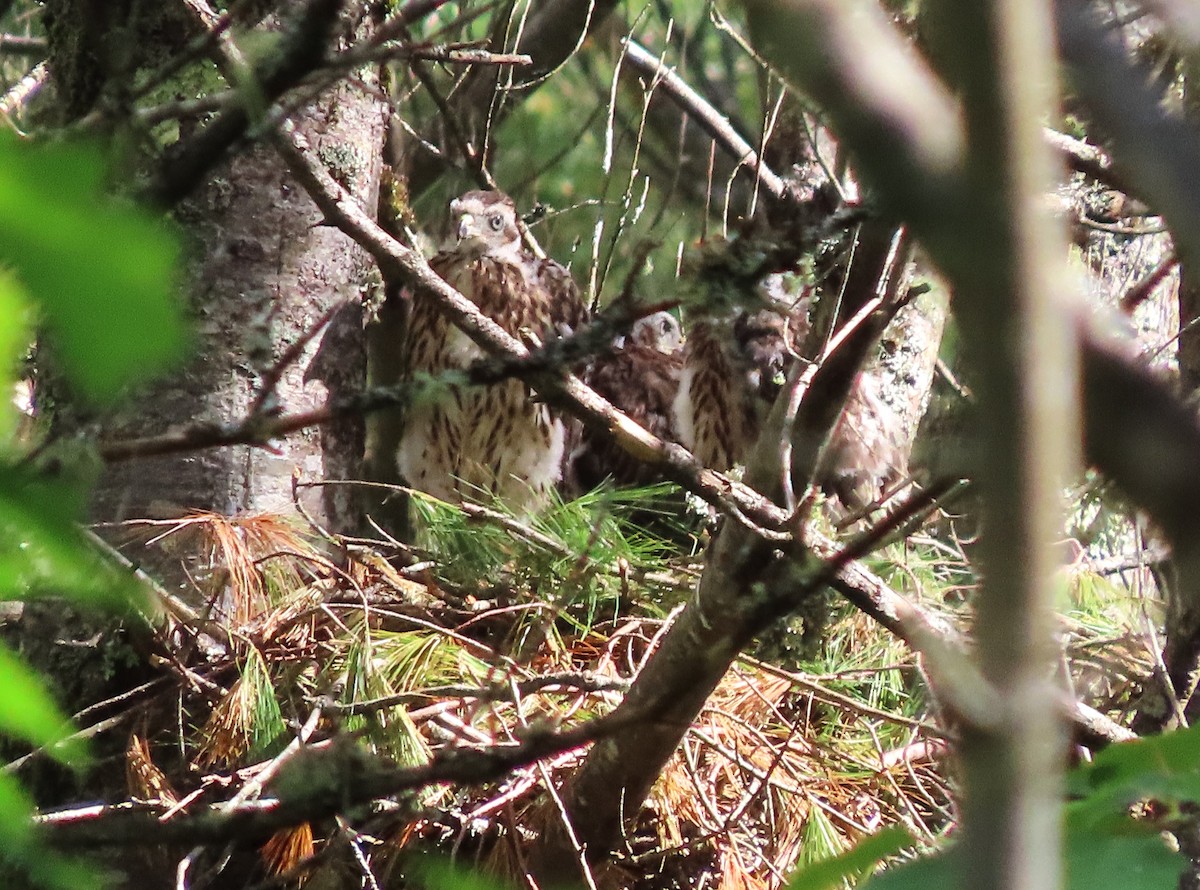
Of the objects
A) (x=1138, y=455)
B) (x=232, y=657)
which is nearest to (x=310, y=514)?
(x=232, y=657)

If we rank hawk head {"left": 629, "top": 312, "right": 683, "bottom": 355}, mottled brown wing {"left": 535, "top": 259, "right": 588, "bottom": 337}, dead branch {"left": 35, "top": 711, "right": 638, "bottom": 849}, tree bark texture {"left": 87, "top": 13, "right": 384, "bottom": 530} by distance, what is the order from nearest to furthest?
dead branch {"left": 35, "top": 711, "right": 638, "bottom": 849}
tree bark texture {"left": 87, "top": 13, "right": 384, "bottom": 530}
mottled brown wing {"left": 535, "top": 259, "right": 588, "bottom": 337}
hawk head {"left": 629, "top": 312, "right": 683, "bottom": 355}

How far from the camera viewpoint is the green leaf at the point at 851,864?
69cm

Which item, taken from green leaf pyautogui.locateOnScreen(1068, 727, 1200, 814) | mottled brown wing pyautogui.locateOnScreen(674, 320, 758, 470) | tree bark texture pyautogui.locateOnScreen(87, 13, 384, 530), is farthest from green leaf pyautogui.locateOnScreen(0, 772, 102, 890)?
mottled brown wing pyautogui.locateOnScreen(674, 320, 758, 470)

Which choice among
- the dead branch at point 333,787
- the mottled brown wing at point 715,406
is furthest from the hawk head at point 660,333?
the dead branch at point 333,787

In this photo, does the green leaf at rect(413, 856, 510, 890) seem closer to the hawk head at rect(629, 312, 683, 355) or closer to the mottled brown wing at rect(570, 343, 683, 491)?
the mottled brown wing at rect(570, 343, 683, 491)

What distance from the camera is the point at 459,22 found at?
1352 millimetres

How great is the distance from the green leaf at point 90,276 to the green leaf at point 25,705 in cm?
23

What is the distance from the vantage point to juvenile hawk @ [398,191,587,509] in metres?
3.56

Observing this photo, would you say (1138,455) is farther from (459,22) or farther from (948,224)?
(459,22)

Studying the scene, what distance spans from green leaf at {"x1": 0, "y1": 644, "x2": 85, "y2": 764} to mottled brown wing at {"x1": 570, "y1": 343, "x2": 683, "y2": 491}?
3246mm

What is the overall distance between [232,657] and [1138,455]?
6.11ft

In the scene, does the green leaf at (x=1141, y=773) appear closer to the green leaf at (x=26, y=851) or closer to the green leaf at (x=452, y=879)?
the green leaf at (x=452, y=879)

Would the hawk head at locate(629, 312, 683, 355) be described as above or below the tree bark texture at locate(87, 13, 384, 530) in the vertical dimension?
above

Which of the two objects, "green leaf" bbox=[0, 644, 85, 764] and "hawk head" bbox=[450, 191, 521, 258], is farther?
"hawk head" bbox=[450, 191, 521, 258]
